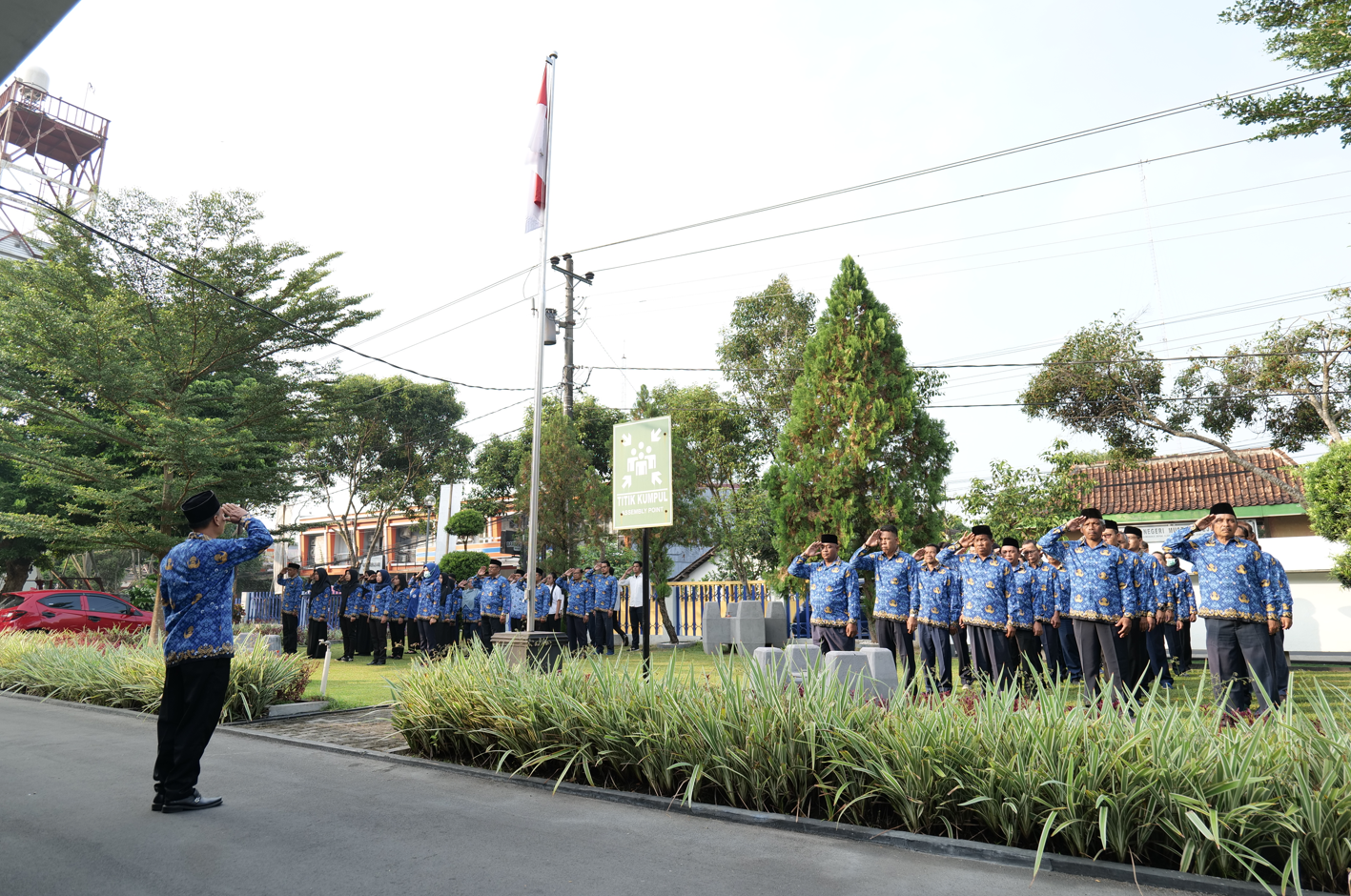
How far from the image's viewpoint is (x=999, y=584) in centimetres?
896

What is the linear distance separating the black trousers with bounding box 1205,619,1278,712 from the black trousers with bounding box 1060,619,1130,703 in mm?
839

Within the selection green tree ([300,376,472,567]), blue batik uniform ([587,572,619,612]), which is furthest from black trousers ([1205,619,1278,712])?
green tree ([300,376,472,567])

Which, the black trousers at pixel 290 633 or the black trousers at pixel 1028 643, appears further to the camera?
the black trousers at pixel 290 633

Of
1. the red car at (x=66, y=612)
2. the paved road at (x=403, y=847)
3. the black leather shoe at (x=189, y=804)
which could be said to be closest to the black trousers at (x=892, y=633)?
the paved road at (x=403, y=847)

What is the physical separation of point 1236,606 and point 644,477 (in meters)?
5.20

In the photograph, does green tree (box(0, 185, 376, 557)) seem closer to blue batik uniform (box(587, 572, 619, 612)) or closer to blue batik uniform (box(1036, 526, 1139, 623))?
blue batik uniform (box(587, 572, 619, 612))

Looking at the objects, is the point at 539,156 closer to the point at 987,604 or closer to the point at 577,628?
the point at 987,604

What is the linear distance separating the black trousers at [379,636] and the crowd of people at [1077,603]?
9622 mm

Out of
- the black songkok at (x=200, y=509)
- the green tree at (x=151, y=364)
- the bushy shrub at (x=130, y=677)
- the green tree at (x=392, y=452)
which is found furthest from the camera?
the green tree at (x=392, y=452)

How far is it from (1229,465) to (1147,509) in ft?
10.7

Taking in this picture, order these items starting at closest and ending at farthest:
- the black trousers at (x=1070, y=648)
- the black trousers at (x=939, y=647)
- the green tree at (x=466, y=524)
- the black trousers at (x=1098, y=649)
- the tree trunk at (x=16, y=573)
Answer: the black trousers at (x=1098, y=649) → the black trousers at (x=939, y=647) → the black trousers at (x=1070, y=648) → the green tree at (x=466, y=524) → the tree trunk at (x=16, y=573)

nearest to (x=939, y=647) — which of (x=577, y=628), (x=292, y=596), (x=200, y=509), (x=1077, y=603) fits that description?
(x=1077, y=603)

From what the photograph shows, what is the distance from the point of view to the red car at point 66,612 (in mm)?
17516

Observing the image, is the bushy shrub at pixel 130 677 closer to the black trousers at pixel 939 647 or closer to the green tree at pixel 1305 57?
the black trousers at pixel 939 647
